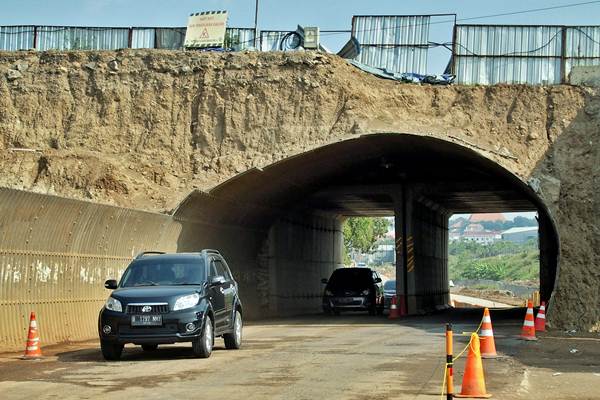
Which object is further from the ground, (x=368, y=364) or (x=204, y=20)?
(x=204, y=20)

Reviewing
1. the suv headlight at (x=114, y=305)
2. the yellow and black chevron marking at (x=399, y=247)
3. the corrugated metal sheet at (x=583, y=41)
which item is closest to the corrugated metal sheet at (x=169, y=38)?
the corrugated metal sheet at (x=583, y=41)

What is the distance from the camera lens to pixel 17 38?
30.8m

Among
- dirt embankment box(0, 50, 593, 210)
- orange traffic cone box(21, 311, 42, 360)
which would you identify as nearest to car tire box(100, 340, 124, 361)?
orange traffic cone box(21, 311, 42, 360)

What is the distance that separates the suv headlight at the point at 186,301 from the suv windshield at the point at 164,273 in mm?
616

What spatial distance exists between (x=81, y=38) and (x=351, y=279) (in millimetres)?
13352

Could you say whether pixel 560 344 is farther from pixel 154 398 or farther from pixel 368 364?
pixel 154 398

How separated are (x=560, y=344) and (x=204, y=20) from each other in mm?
15867

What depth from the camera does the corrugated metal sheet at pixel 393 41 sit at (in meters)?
29.1

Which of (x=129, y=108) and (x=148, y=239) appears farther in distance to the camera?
(x=129, y=108)

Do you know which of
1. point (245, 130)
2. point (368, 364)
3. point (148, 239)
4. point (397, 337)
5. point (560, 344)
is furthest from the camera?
point (245, 130)

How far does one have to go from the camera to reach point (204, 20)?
Result: 29984 mm

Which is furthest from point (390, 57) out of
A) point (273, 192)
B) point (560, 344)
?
point (560, 344)

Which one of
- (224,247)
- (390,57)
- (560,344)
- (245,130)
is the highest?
(390,57)

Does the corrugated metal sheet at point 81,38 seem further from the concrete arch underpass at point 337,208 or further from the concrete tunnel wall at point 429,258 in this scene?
the concrete tunnel wall at point 429,258
